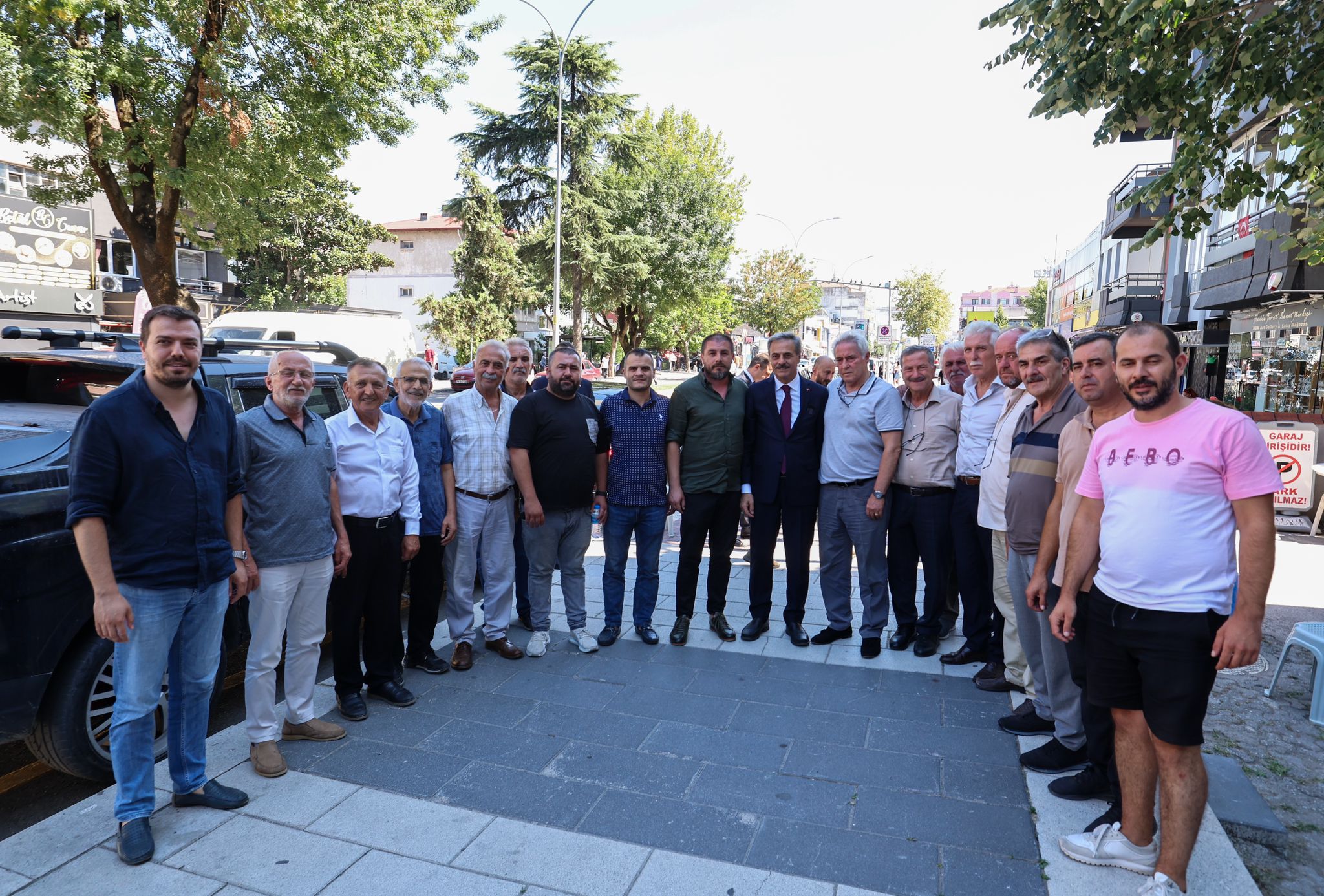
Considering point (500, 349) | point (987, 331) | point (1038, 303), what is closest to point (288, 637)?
point (500, 349)

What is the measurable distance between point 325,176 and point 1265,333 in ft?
61.8

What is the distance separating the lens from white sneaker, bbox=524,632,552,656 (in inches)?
211

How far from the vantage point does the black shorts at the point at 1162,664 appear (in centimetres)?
273

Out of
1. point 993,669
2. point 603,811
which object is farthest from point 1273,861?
point 603,811

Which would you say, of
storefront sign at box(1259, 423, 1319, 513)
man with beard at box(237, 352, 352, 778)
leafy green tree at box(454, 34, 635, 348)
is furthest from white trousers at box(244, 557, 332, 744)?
leafy green tree at box(454, 34, 635, 348)

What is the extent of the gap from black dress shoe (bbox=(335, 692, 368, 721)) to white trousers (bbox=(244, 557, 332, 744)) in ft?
0.84

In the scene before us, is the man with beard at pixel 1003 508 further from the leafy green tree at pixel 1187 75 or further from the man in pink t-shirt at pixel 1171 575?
the man in pink t-shirt at pixel 1171 575

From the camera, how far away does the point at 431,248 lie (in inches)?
2283

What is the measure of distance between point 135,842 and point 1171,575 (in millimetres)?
3826

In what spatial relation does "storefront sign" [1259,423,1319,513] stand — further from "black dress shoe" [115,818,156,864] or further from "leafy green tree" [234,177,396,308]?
"leafy green tree" [234,177,396,308]

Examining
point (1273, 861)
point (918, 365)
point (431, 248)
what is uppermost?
point (431, 248)

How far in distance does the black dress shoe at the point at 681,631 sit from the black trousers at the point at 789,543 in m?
0.57

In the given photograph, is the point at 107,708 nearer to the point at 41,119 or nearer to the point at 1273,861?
the point at 1273,861

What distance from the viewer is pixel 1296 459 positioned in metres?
10.6
